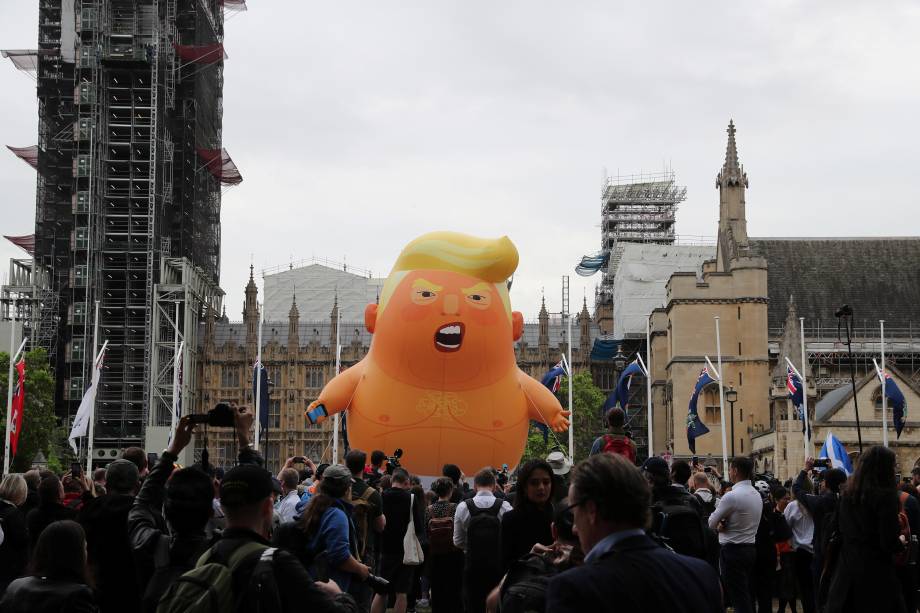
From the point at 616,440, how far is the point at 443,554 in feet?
9.49

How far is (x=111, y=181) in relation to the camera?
60594 millimetres

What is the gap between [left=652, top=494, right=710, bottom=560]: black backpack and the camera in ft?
29.9

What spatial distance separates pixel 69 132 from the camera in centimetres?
6284

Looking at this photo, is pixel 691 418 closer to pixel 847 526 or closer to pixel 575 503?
pixel 847 526

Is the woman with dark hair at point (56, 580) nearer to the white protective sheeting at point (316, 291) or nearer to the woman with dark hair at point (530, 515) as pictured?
the woman with dark hair at point (530, 515)

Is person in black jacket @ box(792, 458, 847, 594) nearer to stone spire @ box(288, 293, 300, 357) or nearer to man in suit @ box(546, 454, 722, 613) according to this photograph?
man in suit @ box(546, 454, 722, 613)

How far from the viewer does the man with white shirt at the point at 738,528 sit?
10.8 meters

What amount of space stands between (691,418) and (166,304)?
3224 cm

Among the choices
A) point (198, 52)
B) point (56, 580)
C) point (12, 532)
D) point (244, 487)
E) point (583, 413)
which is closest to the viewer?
point (244, 487)

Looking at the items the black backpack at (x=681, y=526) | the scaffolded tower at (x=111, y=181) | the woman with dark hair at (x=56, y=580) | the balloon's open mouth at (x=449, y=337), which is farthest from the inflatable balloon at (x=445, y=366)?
the scaffolded tower at (x=111, y=181)

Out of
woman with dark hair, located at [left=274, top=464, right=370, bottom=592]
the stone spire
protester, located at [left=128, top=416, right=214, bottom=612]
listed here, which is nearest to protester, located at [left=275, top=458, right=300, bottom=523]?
woman with dark hair, located at [left=274, top=464, right=370, bottom=592]

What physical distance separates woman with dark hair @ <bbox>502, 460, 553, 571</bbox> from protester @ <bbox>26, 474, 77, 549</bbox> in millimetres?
3143

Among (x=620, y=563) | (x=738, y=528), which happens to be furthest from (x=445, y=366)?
(x=620, y=563)

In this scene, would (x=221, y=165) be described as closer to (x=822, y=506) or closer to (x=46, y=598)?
(x=822, y=506)
